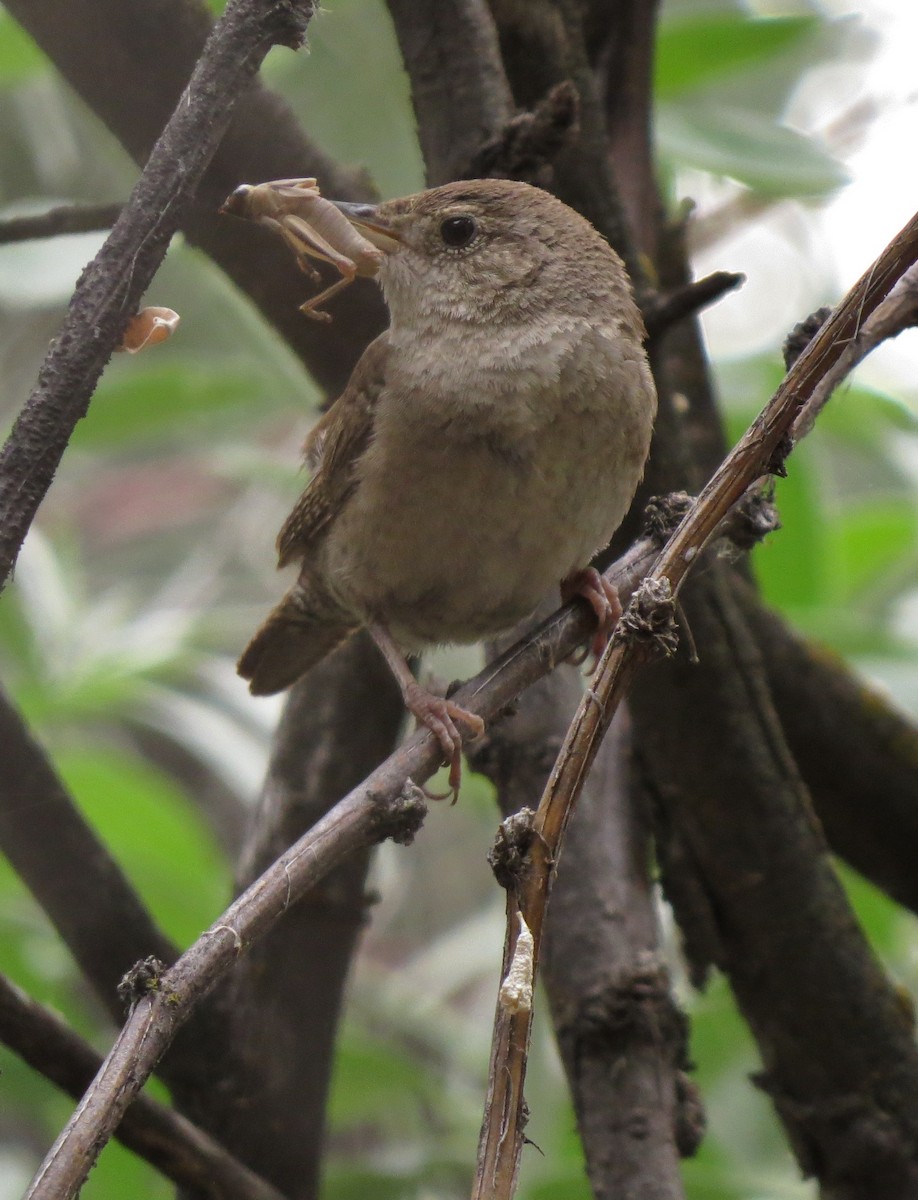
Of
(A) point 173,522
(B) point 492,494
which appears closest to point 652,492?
(B) point 492,494

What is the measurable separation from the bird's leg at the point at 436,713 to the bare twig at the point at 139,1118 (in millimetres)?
599

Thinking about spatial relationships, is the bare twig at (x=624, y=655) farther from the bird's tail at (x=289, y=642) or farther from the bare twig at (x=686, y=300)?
the bird's tail at (x=289, y=642)

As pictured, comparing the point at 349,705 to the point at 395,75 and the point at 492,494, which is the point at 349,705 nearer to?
the point at 492,494

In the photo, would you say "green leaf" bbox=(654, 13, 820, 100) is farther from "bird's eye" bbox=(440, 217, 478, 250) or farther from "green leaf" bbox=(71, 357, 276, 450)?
"green leaf" bbox=(71, 357, 276, 450)

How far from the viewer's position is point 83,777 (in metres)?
3.01

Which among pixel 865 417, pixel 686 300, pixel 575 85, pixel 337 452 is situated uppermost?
pixel 865 417

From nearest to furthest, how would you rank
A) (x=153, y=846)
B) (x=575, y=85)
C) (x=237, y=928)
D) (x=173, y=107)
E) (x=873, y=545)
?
(x=237, y=928) → (x=173, y=107) → (x=575, y=85) → (x=153, y=846) → (x=873, y=545)

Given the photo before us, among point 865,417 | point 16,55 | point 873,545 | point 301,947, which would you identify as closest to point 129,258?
point 16,55

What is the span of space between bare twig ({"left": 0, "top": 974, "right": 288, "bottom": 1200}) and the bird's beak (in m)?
1.32

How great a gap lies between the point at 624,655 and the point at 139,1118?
1013 mm

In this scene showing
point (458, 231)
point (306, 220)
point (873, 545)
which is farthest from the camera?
point (873, 545)

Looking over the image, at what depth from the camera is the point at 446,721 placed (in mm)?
1820

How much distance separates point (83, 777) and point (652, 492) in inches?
59.2

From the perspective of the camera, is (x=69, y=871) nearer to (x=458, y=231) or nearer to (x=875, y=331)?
(x=458, y=231)
